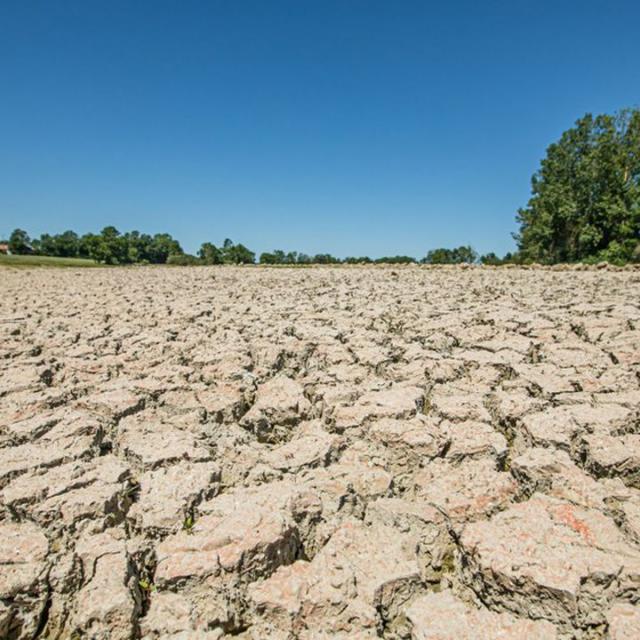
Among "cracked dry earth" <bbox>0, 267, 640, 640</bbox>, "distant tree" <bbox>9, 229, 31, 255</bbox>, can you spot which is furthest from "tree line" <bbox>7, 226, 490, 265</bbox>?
"cracked dry earth" <bbox>0, 267, 640, 640</bbox>

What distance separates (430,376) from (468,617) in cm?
173

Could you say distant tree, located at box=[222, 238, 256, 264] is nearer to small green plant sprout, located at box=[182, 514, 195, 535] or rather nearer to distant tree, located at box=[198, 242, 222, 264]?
distant tree, located at box=[198, 242, 222, 264]

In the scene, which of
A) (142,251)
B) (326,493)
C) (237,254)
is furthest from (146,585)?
(142,251)

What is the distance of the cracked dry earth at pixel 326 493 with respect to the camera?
3.73 feet

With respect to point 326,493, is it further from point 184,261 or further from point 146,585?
point 184,261

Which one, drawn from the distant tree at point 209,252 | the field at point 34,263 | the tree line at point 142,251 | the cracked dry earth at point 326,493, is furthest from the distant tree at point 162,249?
the cracked dry earth at point 326,493

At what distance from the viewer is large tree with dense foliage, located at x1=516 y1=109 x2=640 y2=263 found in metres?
20.8

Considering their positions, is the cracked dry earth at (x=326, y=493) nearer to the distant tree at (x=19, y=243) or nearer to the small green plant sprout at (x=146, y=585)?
the small green plant sprout at (x=146, y=585)

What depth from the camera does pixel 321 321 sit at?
4707mm

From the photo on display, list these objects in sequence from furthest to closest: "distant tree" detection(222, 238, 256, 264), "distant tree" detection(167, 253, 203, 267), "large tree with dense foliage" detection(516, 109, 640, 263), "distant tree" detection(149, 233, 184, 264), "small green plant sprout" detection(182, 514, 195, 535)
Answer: "distant tree" detection(149, 233, 184, 264), "distant tree" detection(222, 238, 256, 264), "distant tree" detection(167, 253, 203, 267), "large tree with dense foliage" detection(516, 109, 640, 263), "small green plant sprout" detection(182, 514, 195, 535)

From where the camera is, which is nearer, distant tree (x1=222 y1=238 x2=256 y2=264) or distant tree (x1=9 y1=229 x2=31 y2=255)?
distant tree (x1=222 y1=238 x2=256 y2=264)

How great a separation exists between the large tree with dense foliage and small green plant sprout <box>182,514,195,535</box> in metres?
23.4

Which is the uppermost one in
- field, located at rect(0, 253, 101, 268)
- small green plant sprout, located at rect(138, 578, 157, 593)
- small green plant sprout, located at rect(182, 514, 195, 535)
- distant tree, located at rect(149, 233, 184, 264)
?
distant tree, located at rect(149, 233, 184, 264)

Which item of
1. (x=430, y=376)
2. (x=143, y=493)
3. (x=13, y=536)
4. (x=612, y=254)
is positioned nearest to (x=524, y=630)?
(x=143, y=493)
